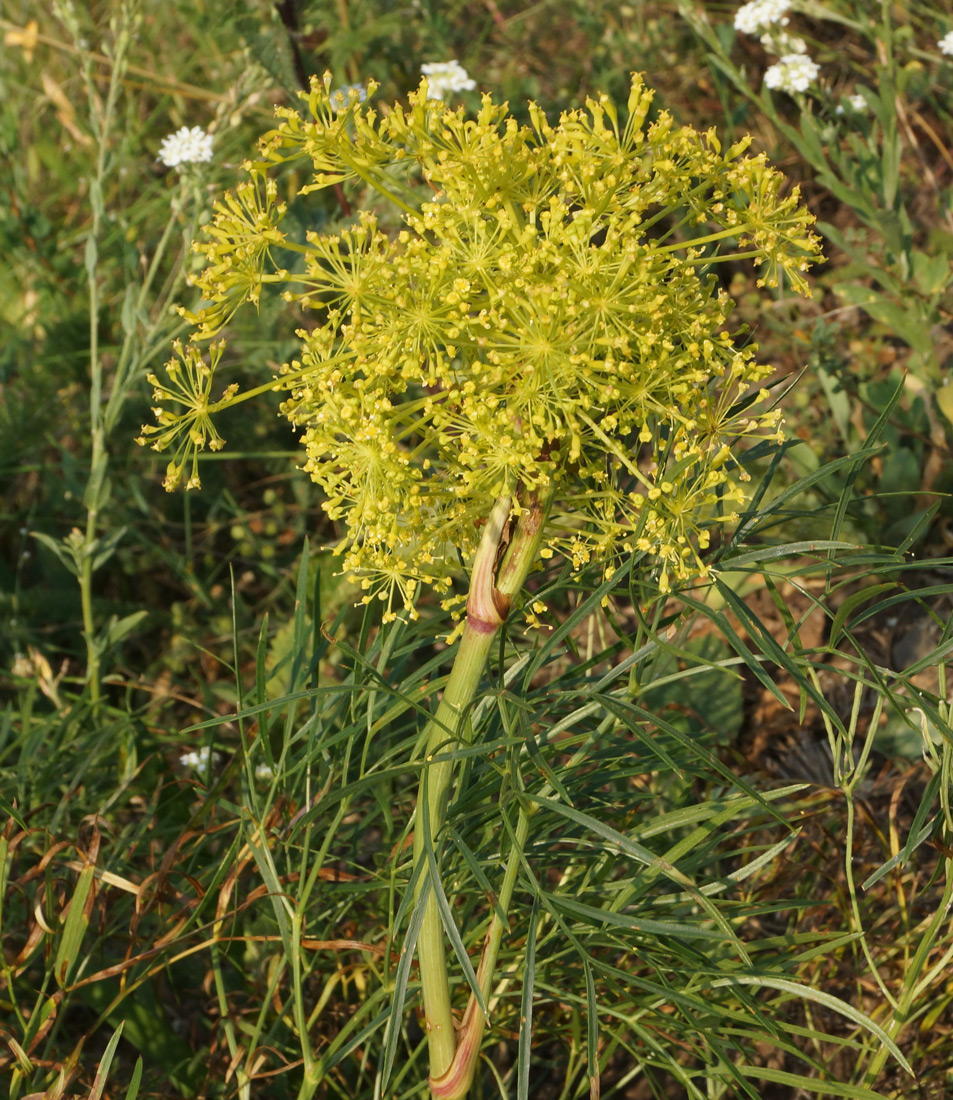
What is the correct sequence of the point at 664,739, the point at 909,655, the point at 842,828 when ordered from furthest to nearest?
the point at 909,655, the point at 842,828, the point at 664,739

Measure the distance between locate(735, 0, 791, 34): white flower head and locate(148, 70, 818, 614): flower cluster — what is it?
7.45 ft

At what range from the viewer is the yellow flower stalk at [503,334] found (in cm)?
110

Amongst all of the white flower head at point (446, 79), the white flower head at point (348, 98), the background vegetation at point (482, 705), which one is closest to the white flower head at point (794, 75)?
the background vegetation at point (482, 705)

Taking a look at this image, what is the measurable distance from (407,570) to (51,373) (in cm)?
266

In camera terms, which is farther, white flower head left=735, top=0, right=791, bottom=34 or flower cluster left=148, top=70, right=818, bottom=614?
white flower head left=735, top=0, right=791, bottom=34

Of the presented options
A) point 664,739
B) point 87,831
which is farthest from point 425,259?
point 87,831

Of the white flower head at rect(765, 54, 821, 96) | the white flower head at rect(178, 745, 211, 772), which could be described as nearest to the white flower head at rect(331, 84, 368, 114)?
the white flower head at rect(178, 745, 211, 772)

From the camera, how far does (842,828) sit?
2244 mm

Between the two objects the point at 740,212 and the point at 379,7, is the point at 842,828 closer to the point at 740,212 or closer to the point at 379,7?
the point at 740,212

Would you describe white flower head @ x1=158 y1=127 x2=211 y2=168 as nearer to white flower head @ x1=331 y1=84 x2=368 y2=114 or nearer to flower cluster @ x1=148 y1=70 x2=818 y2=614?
white flower head @ x1=331 y1=84 x2=368 y2=114

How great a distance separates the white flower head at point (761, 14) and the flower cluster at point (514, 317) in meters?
2.27

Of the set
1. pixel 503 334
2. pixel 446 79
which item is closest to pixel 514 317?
pixel 503 334

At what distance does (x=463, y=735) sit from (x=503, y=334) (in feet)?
1.78

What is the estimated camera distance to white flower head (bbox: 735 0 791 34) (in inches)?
123
